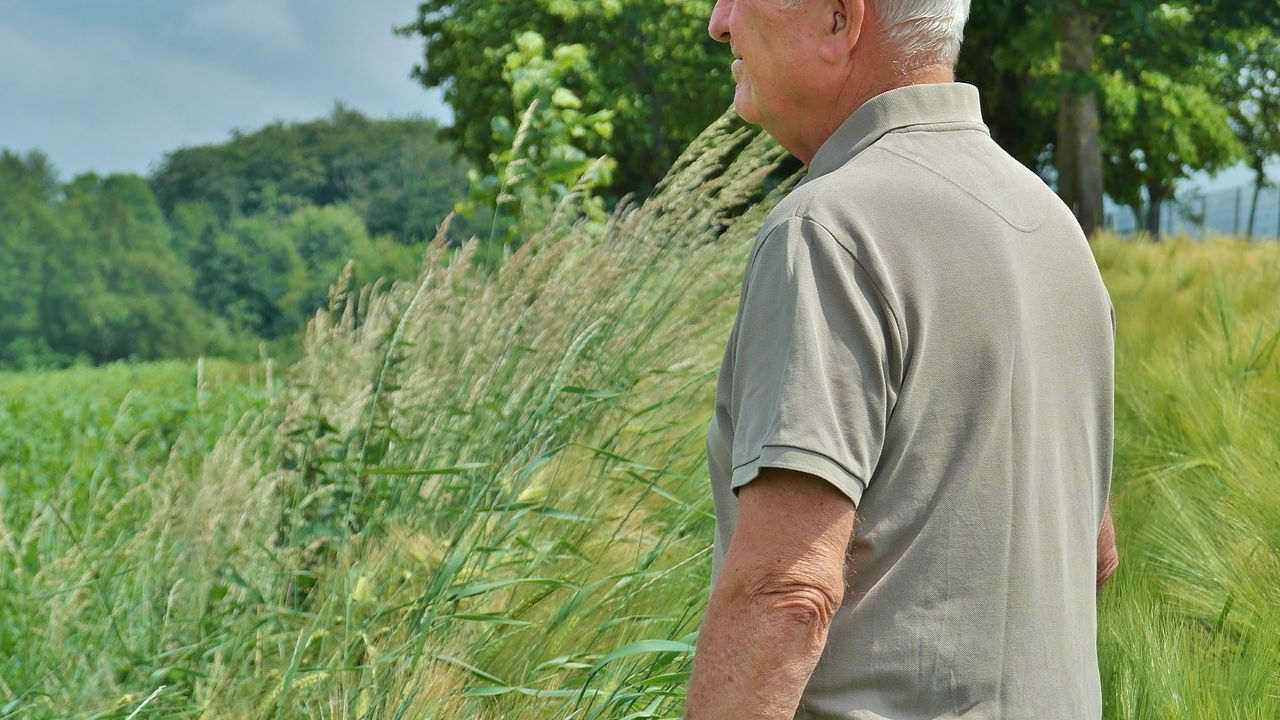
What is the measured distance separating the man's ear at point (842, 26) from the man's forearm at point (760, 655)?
521 mm

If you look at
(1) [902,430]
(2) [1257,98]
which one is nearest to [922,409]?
(1) [902,430]

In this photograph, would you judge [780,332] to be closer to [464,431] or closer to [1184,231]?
[464,431]

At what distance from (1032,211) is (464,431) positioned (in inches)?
70.0

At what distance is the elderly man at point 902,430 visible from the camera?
906 millimetres

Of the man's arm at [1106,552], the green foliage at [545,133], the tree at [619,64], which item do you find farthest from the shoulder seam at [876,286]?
the tree at [619,64]

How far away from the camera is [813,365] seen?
0.88 m

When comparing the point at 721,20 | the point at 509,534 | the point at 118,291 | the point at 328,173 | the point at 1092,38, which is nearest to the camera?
the point at 721,20

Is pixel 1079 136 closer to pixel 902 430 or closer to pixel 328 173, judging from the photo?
pixel 902 430

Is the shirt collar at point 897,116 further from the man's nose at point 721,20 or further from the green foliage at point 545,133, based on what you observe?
the green foliage at point 545,133

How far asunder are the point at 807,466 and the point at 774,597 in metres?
0.12

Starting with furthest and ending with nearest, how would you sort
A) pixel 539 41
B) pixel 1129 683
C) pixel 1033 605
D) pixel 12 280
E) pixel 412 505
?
pixel 12 280 → pixel 539 41 → pixel 412 505 → pixel 1129 683 → pixel 1033 605

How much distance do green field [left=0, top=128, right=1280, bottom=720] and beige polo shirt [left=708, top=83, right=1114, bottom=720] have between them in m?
0.57

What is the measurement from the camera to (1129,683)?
1.80 metres

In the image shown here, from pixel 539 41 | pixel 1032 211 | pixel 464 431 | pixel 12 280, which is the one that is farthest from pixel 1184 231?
pixel 12 280
